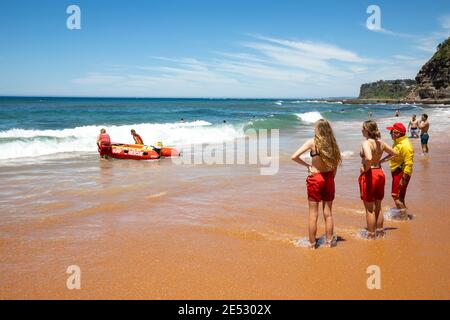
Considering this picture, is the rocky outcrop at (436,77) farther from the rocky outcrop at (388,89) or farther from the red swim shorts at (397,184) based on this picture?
the red swim shorts at (397,184)

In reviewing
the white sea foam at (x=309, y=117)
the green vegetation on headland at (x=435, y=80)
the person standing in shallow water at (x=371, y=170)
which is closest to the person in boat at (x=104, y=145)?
the person standing in shallow water at (x=371, y=170)

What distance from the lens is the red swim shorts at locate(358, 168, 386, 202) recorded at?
5.02 meters

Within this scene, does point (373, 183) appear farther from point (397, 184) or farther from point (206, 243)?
point (206, 243)

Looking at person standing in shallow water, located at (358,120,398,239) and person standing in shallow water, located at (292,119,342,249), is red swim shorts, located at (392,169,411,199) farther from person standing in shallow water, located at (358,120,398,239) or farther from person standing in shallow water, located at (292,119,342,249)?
person standing in shallow water, located at (292,119,342,249)

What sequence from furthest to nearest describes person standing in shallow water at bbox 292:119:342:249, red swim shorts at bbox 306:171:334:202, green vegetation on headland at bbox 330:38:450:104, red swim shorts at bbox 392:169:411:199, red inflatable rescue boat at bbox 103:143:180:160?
green vegetation on headland at bbox 330:38:450:104 < red inflatable rescue boat at bbox 103:143:180:160 < red swim shorts at bbox 392:169:411:199 < red swim shorts at bbox 306:171:334:202 < person standing in shallow water at bbox 292:119:342:249

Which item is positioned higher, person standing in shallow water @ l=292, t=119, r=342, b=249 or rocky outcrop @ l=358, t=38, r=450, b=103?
rocky outcrop @ l=358, t=38, r=450, b=103

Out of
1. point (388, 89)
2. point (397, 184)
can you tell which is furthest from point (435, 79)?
point (397, 184)

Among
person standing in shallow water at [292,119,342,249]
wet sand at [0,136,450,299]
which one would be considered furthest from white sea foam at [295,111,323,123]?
person standing in shallow water at [292,119,342,249]

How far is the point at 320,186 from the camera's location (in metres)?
4.75

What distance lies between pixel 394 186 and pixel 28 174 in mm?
9387

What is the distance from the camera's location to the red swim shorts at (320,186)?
475cm

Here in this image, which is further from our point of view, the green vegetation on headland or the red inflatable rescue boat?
the green vegetation on headland

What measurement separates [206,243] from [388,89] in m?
166
